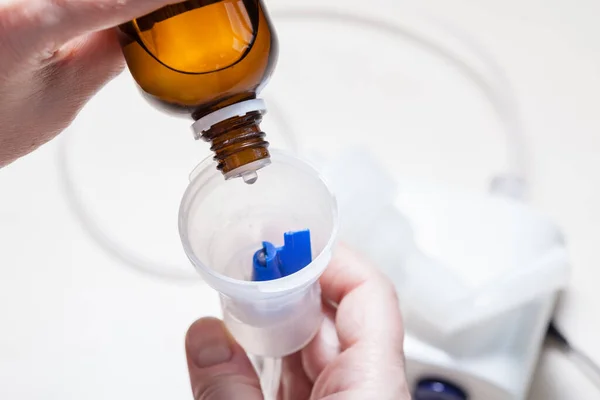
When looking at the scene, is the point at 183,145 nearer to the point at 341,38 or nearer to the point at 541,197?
the point at 341,38

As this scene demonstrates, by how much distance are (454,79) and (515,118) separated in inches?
3.5

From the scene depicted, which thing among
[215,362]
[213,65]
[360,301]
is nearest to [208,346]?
[215,362]

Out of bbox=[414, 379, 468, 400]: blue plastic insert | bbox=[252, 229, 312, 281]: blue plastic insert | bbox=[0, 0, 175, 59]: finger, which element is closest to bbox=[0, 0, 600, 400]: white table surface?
bbox=[414, 379, 468, 400]: blue plastic insert

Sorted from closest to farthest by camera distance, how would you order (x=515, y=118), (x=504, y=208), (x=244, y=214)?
1. (x=244, y=214)
2. (x=504, y=208)
3. (x=515, y=118)

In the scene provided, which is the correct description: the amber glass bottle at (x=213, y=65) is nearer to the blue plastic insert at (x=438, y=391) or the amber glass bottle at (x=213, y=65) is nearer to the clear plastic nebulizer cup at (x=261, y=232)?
the clear plastic nebulizer cup at (x=261, y=232)

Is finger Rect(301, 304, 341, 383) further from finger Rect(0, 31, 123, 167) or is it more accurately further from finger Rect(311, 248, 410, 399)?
finger Rect(0, 31, 123, 167)

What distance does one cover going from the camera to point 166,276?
0.63 m

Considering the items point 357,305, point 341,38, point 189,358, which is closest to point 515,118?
point 341,38

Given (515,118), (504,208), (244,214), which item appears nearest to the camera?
(244,214)

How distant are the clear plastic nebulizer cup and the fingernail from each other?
0.01 m

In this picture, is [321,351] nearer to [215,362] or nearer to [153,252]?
[215,362]

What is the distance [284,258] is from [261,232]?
→ 0.16 feet

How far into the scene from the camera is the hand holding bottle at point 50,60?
0.93ft

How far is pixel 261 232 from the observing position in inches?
16.8
